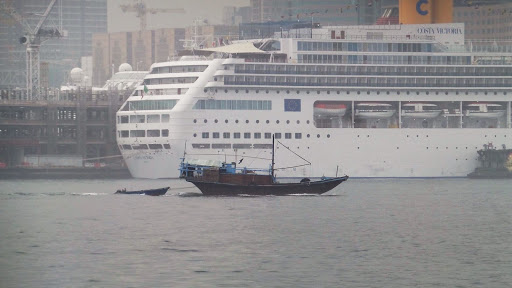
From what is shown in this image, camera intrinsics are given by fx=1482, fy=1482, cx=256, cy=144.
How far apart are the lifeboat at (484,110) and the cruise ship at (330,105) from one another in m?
0.10

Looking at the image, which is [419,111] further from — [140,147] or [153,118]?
[140,147]

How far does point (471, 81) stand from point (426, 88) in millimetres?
5134

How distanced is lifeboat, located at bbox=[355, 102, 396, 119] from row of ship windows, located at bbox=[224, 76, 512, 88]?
203 centimetres

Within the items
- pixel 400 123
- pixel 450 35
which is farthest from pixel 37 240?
pixel 450 35

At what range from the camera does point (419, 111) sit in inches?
5910

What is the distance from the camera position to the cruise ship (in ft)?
468

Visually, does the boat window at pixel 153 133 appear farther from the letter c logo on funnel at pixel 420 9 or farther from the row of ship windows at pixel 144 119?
the letter c logo on funnel at pixel 420 9

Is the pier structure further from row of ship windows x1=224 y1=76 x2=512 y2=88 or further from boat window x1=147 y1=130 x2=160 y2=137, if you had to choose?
row of ship windows x1=224 y1=76 x2=512 y2=88

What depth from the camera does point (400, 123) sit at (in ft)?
490

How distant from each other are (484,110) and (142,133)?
1404 inches

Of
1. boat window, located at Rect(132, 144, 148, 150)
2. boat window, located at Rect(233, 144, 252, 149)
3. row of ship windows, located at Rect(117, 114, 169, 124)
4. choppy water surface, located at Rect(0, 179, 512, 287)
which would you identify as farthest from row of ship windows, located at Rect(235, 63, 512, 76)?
choppy water surface, located at Rect(0, 179, 512, 287)

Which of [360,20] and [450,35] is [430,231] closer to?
[450,35]

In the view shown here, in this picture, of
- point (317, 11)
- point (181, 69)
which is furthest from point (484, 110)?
point (317, 11)

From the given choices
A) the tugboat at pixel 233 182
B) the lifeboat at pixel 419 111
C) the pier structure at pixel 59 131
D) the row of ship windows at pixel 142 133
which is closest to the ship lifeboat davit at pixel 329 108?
the lifeboat at pixel 419 111
